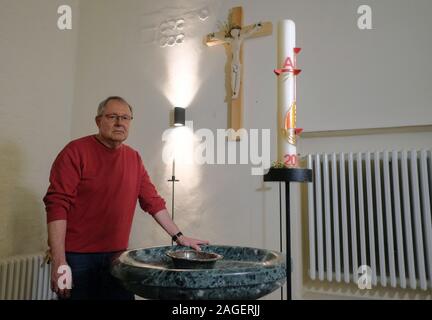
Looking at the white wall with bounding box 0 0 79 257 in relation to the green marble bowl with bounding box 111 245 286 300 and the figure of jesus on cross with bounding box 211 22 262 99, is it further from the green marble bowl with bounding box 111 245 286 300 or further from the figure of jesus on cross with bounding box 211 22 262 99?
the green marble bowl with bounding box 111 245 286 300

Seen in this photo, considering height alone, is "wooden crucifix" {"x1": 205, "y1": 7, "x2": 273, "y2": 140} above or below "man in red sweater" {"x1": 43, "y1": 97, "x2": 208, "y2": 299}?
above

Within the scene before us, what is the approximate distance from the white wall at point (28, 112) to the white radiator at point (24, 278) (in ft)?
0.59

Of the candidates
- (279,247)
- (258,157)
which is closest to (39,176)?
(258,157)

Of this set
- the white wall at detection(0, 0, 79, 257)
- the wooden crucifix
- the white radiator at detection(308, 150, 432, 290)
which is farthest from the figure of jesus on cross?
the white wall at detection(0, 0, 79, 257)

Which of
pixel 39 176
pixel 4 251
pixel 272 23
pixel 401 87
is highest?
pixel 272 23

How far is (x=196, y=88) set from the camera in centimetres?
273

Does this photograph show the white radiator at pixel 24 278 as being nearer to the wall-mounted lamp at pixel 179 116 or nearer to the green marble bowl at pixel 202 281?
the wall-mounted lamp at pixel 179 116

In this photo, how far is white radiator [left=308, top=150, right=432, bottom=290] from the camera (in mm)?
1944

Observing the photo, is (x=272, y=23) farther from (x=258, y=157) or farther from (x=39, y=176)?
(x=39, y=176)

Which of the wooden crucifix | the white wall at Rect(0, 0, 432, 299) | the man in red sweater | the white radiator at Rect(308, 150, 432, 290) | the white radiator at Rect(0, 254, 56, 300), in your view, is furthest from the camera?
the wooden crucifix

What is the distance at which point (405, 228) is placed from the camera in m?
1.97

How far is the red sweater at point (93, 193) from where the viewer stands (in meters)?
1.50

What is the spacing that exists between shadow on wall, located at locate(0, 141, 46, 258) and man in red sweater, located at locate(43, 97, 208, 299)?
1316 mm

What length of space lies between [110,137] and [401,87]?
1728 millimetres
